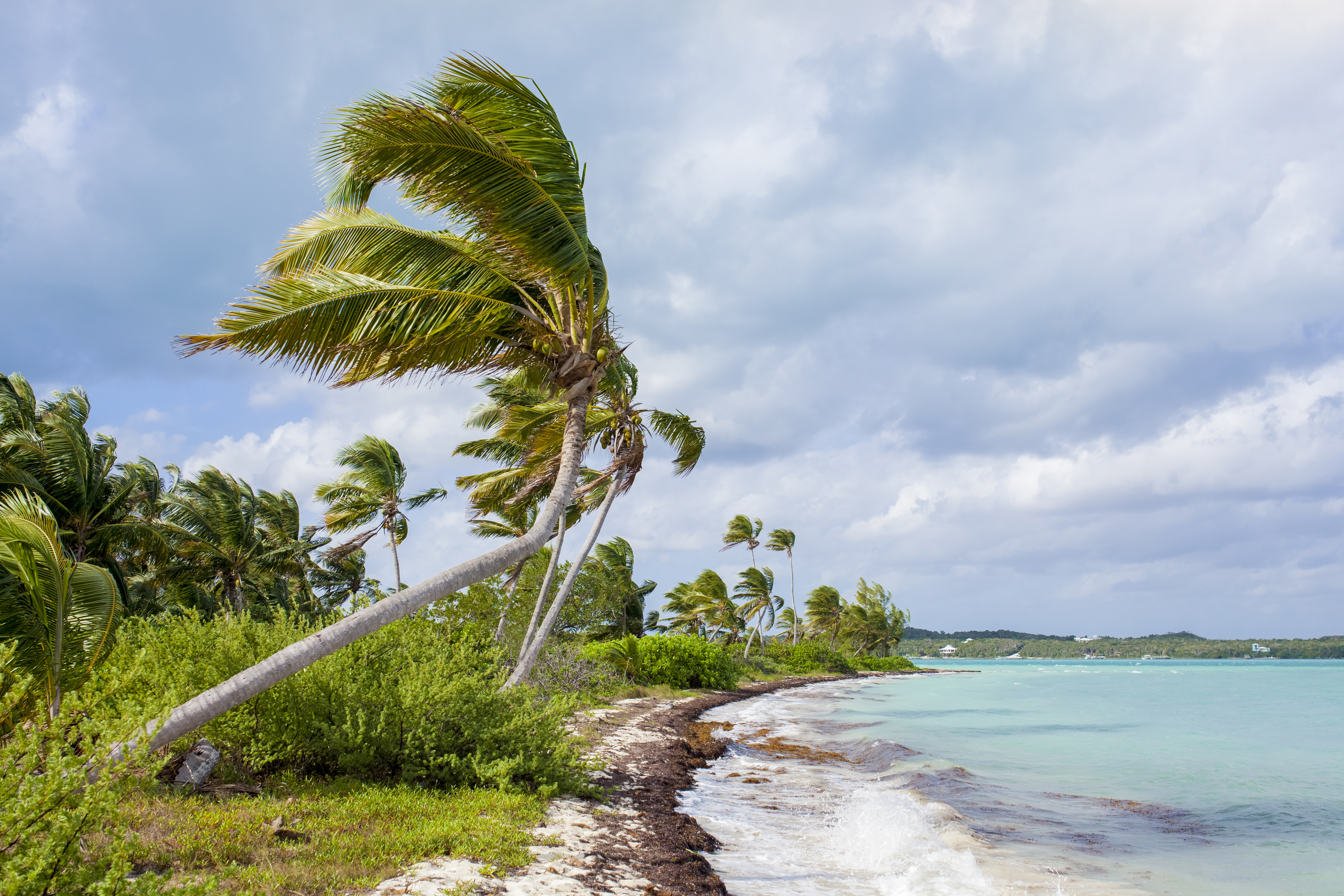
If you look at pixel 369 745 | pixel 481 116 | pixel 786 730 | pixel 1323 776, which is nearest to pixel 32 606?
pixel 369 745

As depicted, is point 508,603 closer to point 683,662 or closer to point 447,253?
point 447,253

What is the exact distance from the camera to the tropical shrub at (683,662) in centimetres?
2584

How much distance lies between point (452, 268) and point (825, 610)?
194 ft

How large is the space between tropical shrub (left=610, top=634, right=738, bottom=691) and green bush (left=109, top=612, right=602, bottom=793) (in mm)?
16256

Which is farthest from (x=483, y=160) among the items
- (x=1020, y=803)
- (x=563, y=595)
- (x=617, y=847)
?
(x=1020, y=803)

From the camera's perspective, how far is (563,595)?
43.1 feet

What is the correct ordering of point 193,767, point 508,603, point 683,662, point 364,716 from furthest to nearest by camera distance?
point 683,662
point 508,603
point 364,716
point 193,767

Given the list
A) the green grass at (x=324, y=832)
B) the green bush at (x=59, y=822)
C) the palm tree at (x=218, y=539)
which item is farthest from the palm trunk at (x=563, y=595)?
the palm tree at (x=218, y=539)

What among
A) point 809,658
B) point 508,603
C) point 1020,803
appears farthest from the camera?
point 809,658

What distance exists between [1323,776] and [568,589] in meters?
14.9

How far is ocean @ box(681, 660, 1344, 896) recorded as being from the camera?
6.95 metres

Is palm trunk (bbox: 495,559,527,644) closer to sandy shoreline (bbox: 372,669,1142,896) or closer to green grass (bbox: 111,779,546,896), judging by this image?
sandy shoreline (bbox: 372,669,1142,896)

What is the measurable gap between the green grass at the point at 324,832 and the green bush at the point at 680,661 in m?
17.1

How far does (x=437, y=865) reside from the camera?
15.7ft
